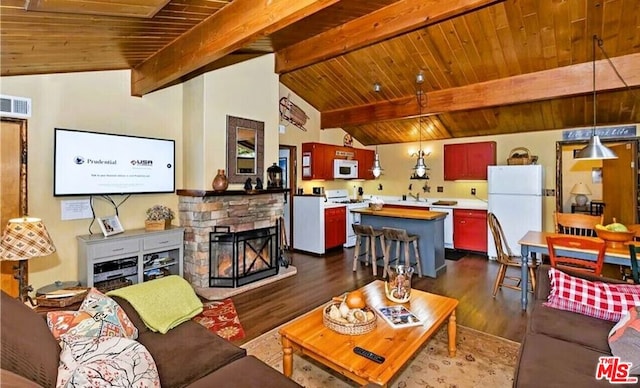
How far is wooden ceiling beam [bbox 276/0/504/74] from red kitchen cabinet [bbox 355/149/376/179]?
313 cm

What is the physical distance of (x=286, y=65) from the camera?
4715 mm

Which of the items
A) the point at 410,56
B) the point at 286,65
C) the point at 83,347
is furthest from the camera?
the point at 286,65

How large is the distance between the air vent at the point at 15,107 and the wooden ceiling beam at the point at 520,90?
4682 millimetres

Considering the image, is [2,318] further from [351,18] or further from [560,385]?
[351,18]

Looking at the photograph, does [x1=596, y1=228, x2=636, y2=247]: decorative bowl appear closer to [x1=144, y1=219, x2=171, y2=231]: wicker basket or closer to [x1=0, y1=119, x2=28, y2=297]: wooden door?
[x1=144, y1=219, x2=171, y2=231]: wicker basket

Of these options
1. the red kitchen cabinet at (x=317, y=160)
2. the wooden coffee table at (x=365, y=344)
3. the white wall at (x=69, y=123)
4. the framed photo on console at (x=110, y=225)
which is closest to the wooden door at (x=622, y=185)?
the red kitchen cabinet at (x=317, y=160)

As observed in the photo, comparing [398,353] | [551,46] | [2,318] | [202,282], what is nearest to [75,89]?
[202,282]

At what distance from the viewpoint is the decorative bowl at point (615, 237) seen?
9.58 feet

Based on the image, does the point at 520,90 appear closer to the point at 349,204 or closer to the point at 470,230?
the point at 470,230

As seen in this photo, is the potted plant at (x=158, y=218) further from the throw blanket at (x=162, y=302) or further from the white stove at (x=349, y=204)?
the white stove at (x=349, y=204)

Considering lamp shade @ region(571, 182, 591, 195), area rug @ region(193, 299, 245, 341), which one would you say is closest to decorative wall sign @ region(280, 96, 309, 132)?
area rug @ region(193, 299, 245, 341)

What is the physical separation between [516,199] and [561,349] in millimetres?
4039

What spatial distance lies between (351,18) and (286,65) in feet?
4.58

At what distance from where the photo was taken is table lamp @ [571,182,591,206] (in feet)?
21.5
